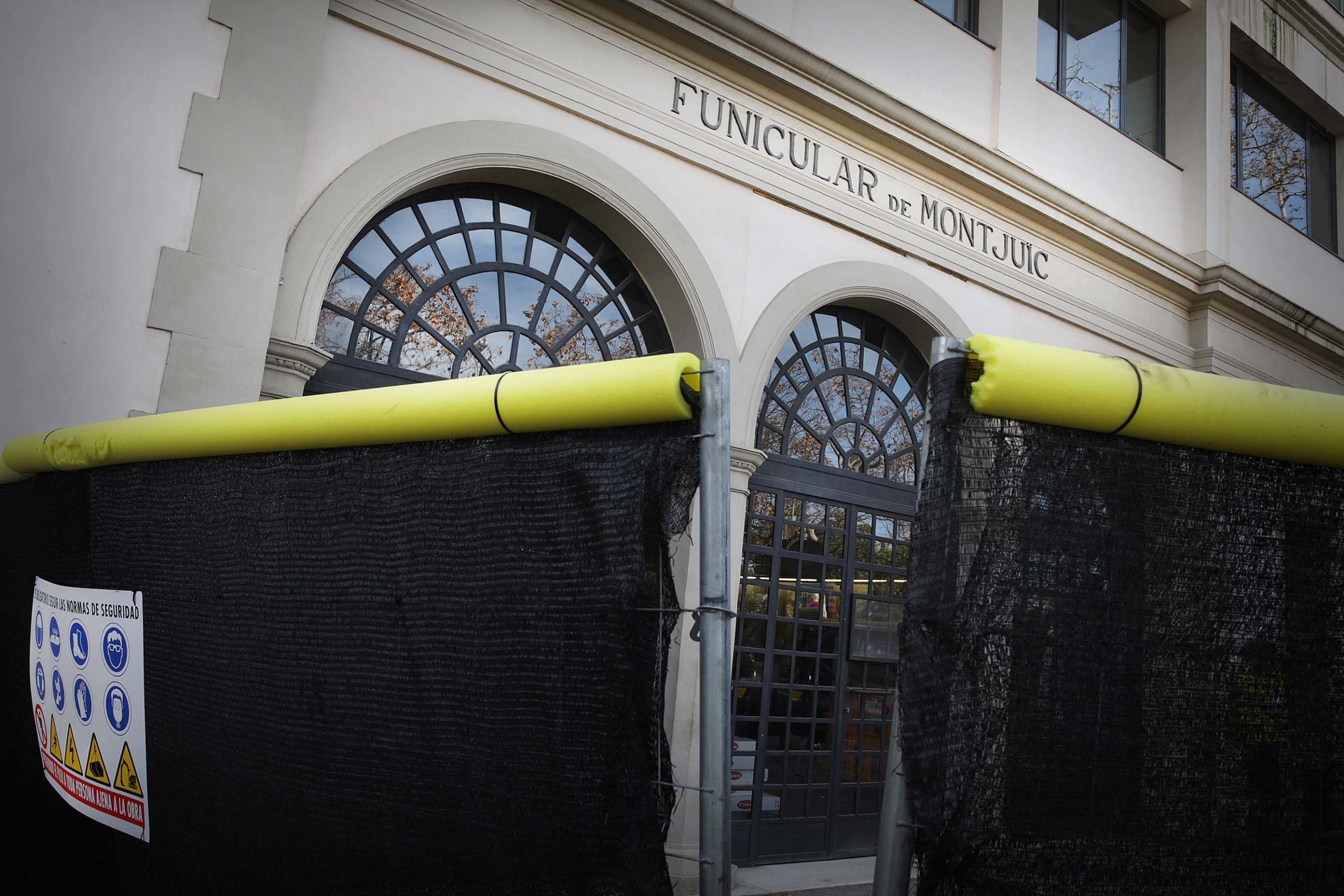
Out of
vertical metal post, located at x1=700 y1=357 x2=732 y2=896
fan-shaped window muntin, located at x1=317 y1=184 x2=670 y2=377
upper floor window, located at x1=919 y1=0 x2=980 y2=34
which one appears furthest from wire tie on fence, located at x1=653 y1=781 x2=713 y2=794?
upper floor window, located at x1=919 y1=0 x2=980 y2=34

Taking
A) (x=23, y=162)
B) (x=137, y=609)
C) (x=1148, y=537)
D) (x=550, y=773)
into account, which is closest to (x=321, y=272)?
(x=23, y=162)

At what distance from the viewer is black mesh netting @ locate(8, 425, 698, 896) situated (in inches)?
63.9

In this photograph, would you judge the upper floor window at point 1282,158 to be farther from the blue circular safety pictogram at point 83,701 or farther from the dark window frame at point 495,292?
the blue circular safety pictogram at point 83,701

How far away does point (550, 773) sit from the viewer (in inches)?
66.4

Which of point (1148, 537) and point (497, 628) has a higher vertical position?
point (1148, 537)

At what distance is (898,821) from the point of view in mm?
1458

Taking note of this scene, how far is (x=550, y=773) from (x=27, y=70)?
15.8ft

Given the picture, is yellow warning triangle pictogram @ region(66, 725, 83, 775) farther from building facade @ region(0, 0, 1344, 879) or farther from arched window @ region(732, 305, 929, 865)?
arched window @ region(732, 305, 929, 865)

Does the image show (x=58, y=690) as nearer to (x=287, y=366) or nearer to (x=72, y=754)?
(x=72, y=754)

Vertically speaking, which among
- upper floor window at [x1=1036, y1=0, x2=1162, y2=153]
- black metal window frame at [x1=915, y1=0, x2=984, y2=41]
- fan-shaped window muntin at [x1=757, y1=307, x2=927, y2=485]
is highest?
upper floor window at [x1=1036, y1=0, x2=1162, y2=153]

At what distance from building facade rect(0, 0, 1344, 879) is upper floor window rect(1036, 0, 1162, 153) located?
5 cm

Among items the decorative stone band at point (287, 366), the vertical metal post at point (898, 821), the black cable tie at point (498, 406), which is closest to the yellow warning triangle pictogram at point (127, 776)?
the black cable tie at point (498, 406)

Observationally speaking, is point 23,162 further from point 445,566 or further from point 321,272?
point 445,566

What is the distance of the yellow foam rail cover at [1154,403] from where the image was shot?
143 cm
